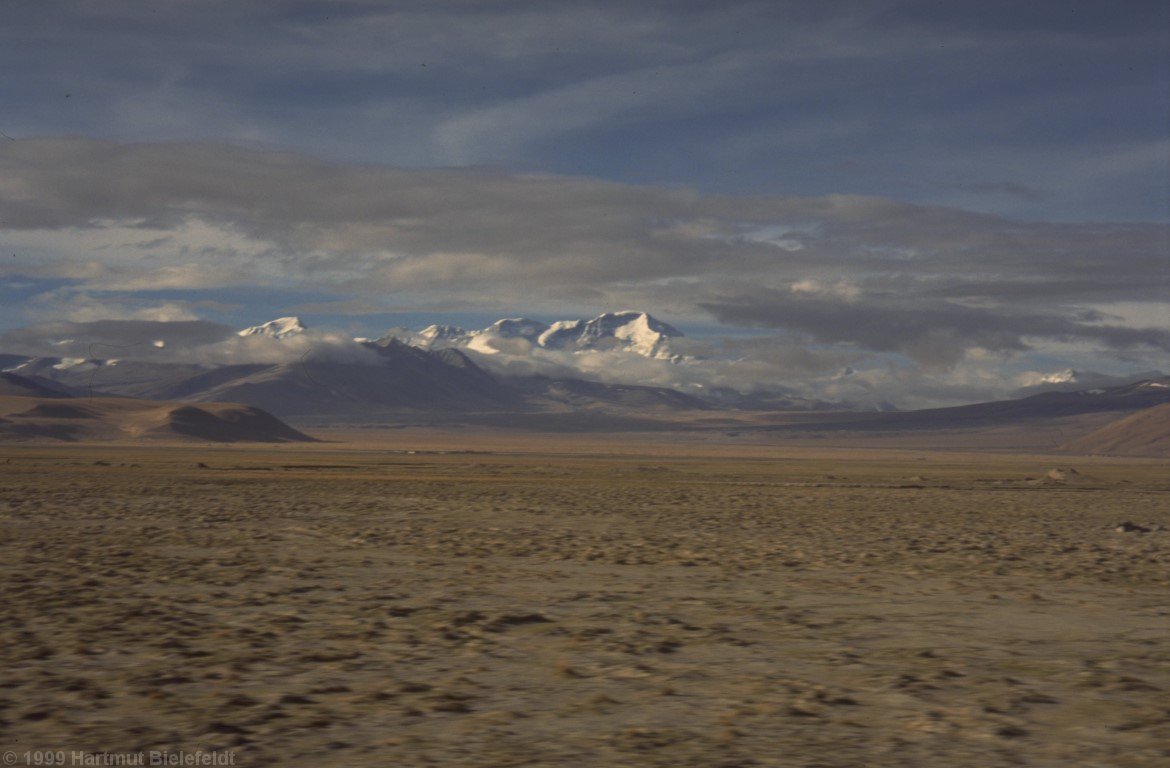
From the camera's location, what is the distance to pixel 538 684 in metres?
9.88

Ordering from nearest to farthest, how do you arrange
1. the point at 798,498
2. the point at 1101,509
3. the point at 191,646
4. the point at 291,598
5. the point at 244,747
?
the point at 244,747
the point at 191,646
the point at 291,598
the point at 1101,509
the point at 798,498

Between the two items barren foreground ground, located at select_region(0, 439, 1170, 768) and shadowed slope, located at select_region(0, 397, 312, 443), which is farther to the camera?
shadowed slope, located at select_region(0, 397, 312, 443)

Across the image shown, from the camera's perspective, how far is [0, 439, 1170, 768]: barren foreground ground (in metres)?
7.98

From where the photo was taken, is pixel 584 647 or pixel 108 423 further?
pixel 108 423

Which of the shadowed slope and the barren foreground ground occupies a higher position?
the shadowed slope

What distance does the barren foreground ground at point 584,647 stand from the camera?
7.98 m

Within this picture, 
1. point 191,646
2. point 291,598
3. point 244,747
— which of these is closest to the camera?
point 244,747

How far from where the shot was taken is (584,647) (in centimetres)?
1158

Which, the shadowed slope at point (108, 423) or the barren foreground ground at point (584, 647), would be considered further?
the shadowed slope at point (108, 423)

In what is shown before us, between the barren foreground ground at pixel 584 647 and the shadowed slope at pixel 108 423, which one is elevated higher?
the shadowed slope at pixel 108 423

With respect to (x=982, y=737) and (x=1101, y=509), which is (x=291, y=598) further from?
(x=1101, y=509)

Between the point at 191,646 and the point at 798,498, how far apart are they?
1366 inches

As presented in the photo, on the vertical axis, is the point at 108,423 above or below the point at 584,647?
above

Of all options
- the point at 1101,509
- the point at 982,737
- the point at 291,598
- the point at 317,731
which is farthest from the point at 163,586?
the point at 1101,509
